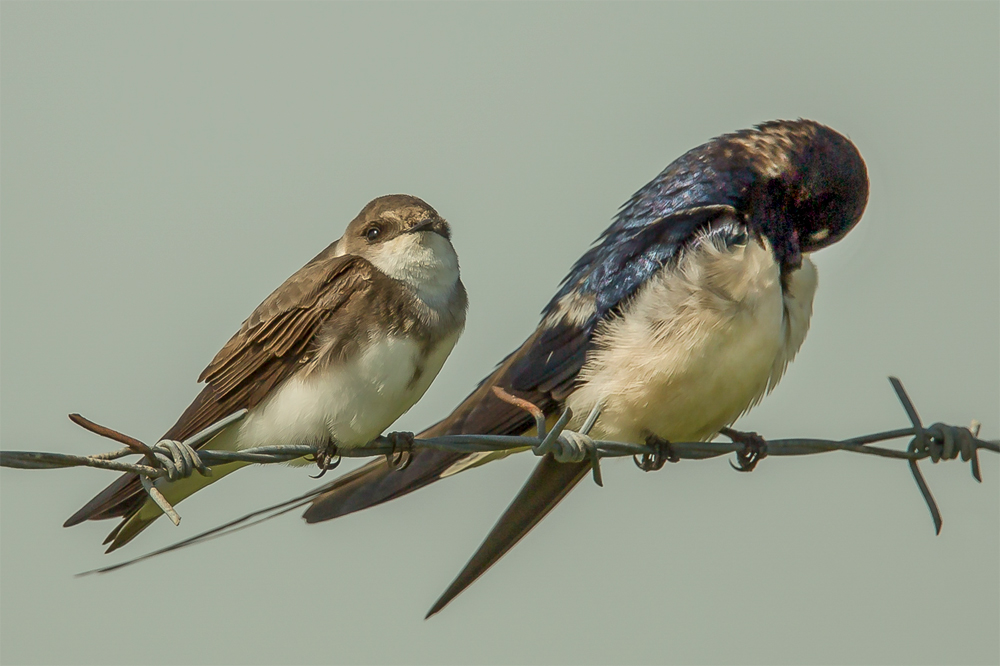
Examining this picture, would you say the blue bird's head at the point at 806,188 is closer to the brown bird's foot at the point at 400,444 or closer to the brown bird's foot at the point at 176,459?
the brown bird's foot at the point at 400,444

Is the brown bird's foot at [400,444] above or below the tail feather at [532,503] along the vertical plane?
above

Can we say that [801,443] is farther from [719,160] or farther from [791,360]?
[719,160]

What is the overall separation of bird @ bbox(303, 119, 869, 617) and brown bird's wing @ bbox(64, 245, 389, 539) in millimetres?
398

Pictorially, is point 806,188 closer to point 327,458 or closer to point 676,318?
point 676,318

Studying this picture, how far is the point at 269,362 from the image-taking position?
12.6ft

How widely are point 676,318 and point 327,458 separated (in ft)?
3.76

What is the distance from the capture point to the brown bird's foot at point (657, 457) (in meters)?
3.82

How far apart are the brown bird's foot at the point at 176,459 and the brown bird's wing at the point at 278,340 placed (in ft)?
3.05

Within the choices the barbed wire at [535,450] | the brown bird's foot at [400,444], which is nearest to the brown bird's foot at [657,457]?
the barbed wire at [535,450]

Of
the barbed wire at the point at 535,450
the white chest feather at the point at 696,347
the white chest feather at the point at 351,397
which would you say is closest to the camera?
the barbed wire at the point at 535,450

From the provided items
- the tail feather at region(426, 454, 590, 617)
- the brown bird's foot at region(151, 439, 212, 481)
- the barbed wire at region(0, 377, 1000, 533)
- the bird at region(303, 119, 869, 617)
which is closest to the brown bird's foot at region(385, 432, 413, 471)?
the barbed wire at region(0, 377, 1000, 533)

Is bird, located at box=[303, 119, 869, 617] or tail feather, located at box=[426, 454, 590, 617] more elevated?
bird, located at box=[303, 119, 869, 617]

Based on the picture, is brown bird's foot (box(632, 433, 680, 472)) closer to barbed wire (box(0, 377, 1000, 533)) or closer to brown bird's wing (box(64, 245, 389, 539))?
barbed wire (box(0, 377, 1000, 533))

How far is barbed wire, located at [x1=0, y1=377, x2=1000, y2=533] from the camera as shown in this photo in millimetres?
2662
